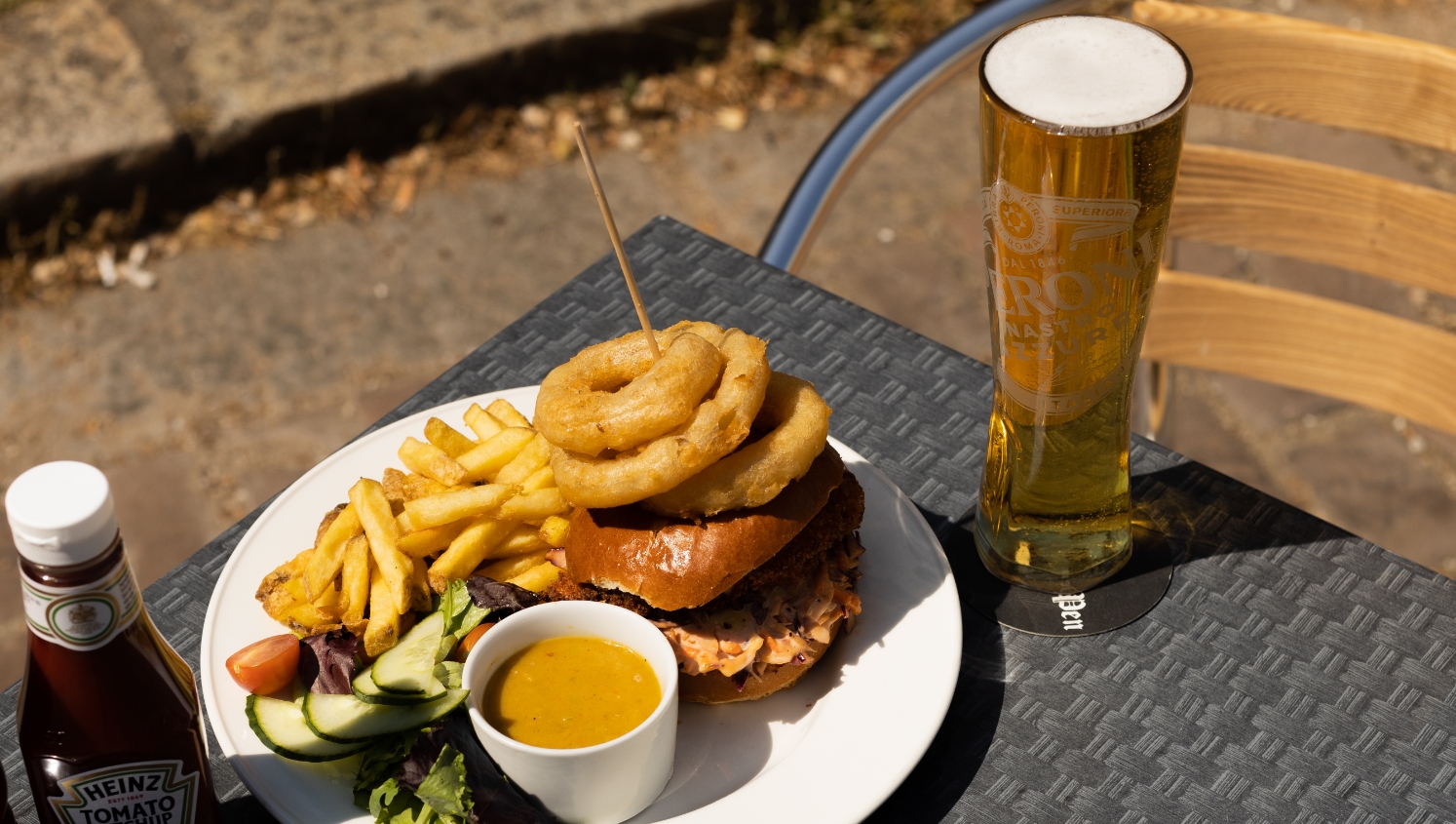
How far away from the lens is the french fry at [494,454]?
217cm

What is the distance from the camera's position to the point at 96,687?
150cm

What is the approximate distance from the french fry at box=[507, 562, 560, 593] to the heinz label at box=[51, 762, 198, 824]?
610mm

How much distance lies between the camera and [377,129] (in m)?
5.53

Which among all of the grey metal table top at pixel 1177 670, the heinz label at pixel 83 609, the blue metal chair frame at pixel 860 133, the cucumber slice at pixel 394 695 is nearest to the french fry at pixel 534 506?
the cucumber slice at pixel 394 695

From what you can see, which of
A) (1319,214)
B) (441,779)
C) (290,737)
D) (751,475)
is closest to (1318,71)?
(1319,214)

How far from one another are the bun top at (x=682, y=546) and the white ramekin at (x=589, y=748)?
2.1 inches

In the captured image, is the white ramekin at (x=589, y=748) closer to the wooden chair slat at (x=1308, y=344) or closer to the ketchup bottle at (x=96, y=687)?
the ketchup bottle at (x=96, y=687)

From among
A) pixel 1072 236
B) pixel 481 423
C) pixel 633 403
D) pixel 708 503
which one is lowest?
pixel 481 423

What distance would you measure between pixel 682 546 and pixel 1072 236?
67 cm

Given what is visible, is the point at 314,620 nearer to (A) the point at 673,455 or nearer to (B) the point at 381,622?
(B) the point at 381,622

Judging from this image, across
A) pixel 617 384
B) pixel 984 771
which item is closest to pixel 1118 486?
pixel 984 771

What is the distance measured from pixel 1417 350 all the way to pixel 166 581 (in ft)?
8.05

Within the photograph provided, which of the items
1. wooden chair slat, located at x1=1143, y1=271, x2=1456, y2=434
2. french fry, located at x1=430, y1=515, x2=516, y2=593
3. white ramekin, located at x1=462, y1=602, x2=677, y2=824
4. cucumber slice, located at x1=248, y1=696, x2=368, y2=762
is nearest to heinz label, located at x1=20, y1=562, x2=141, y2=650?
cucumber slice, located at x1=248, y1=696, x2=368, y2=762

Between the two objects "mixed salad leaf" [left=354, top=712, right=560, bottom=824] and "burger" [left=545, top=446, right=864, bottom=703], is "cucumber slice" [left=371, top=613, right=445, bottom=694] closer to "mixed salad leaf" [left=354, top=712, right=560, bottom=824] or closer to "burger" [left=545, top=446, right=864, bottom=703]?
"mixed salad leaf" [left=354, top=712, right=560, bottom=824]
